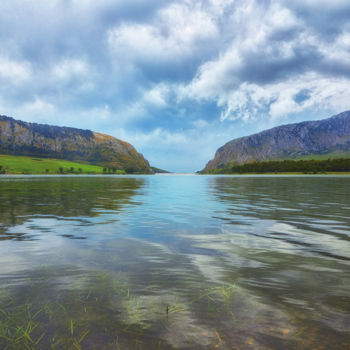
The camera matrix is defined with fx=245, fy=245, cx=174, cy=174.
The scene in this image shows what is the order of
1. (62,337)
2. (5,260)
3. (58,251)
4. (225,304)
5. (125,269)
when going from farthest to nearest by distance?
(58,251)
(5,260)
(125,269)
(225,304)
(62,337)

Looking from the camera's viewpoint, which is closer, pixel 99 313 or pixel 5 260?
pixel 99 313

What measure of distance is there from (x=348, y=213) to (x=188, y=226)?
16396 mm

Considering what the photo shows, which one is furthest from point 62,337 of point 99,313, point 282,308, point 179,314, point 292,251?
point 292,251

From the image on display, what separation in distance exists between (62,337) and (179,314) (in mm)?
2766

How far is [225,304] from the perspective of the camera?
690cm

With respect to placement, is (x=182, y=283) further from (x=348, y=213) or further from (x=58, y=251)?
(x=348, y=213)

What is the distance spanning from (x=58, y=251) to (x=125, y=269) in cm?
456

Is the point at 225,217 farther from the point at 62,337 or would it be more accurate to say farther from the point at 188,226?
the point at 62,337

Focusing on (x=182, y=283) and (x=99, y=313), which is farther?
(x=182, y=283)

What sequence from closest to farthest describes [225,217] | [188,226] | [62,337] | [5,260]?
[62,337] < [5,260] < [188,226] < [225,217]

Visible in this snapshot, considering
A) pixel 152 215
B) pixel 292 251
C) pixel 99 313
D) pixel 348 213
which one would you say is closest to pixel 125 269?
pixel 99 313

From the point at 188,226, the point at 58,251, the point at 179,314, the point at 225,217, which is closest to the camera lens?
the point at 179,314

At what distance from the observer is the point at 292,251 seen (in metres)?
12.2

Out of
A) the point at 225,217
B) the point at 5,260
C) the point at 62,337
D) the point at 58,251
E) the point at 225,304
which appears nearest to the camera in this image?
the point at 62,337
